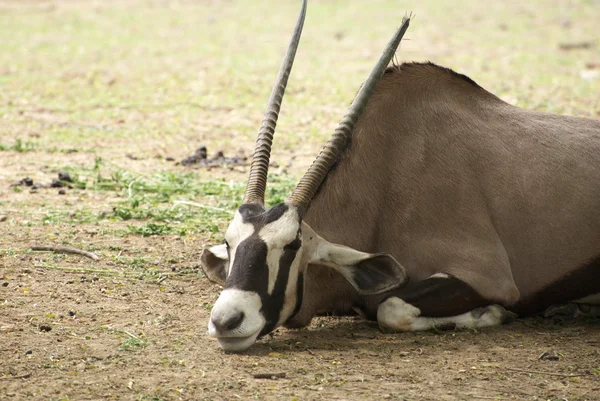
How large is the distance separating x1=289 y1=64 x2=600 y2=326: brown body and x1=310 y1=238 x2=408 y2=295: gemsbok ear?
0.17 m

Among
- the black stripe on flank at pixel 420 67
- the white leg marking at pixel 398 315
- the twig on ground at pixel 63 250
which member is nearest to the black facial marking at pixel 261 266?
the white leg marking at pixel 398 315

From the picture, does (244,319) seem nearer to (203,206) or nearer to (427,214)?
(427,214)

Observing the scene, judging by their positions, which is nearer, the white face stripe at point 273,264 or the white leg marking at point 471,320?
the white face stripe at point 273,264

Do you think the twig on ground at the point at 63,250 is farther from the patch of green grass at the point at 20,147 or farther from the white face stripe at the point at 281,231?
the patch of green grass at the point at 20,147

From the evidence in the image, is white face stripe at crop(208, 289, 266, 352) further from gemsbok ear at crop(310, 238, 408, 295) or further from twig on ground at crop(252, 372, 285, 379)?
gemsbok ear at crop(310, 238, 408, 295)

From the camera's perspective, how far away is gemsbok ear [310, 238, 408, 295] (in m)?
5.70

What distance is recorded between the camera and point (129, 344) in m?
5.34

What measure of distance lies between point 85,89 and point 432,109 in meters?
9.22

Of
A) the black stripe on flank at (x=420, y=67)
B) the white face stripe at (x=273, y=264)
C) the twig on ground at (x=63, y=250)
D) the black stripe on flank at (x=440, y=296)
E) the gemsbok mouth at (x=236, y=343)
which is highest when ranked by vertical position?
the black stripe on flank at (x=420, y=67)

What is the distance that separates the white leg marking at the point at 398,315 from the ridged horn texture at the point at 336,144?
2.67ft

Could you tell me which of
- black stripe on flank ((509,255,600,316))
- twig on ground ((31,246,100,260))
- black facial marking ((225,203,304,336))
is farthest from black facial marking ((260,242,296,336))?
twig on ground ((31,246,100,260))

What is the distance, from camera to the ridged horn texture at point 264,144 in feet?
19.0

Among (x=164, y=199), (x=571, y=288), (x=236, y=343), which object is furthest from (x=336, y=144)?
(x=164, y=199)

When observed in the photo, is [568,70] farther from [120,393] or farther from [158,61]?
[120,393]
